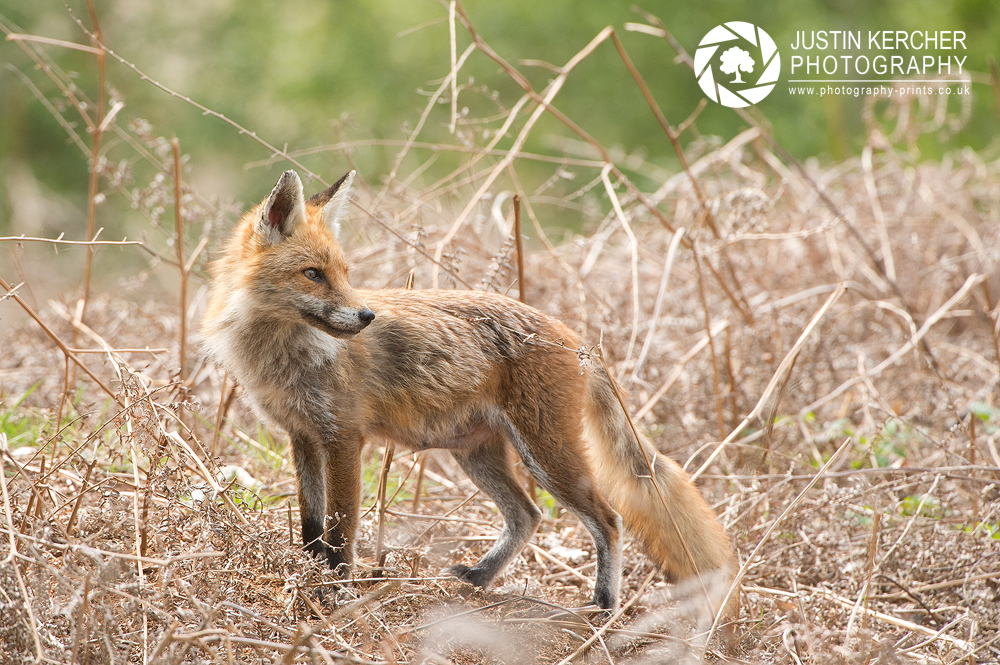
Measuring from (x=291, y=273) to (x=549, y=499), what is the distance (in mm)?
2580

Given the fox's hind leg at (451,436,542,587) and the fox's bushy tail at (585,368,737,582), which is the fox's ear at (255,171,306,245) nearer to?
the fox's hind leg at (451,436,542,587)

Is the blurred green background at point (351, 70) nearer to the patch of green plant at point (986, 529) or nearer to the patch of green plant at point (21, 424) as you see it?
the patch of green plant at point (21, 424)

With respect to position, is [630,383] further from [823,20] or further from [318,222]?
[823,20]

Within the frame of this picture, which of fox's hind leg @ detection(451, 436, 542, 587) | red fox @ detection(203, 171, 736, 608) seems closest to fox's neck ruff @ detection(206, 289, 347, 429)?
A: red fox @ detection(203, 171, 736, 608)

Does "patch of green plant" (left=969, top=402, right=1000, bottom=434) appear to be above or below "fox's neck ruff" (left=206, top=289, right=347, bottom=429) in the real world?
below

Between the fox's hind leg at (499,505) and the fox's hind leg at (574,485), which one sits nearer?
the fox's hind leg at (574,485)

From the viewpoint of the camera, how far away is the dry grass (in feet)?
10.2

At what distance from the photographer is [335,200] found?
4.21 meters

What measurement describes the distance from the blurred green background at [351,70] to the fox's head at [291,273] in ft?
44.6

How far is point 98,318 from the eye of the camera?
691 cm

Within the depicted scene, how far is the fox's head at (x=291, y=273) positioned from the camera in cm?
377

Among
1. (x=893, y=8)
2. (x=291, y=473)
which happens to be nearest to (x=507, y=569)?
(x=291, y=473)

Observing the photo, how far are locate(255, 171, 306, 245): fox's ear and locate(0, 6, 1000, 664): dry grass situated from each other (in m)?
0.50

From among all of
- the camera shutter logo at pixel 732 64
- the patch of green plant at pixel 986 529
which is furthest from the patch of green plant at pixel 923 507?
the camera shutter logo at pixel 732 64
